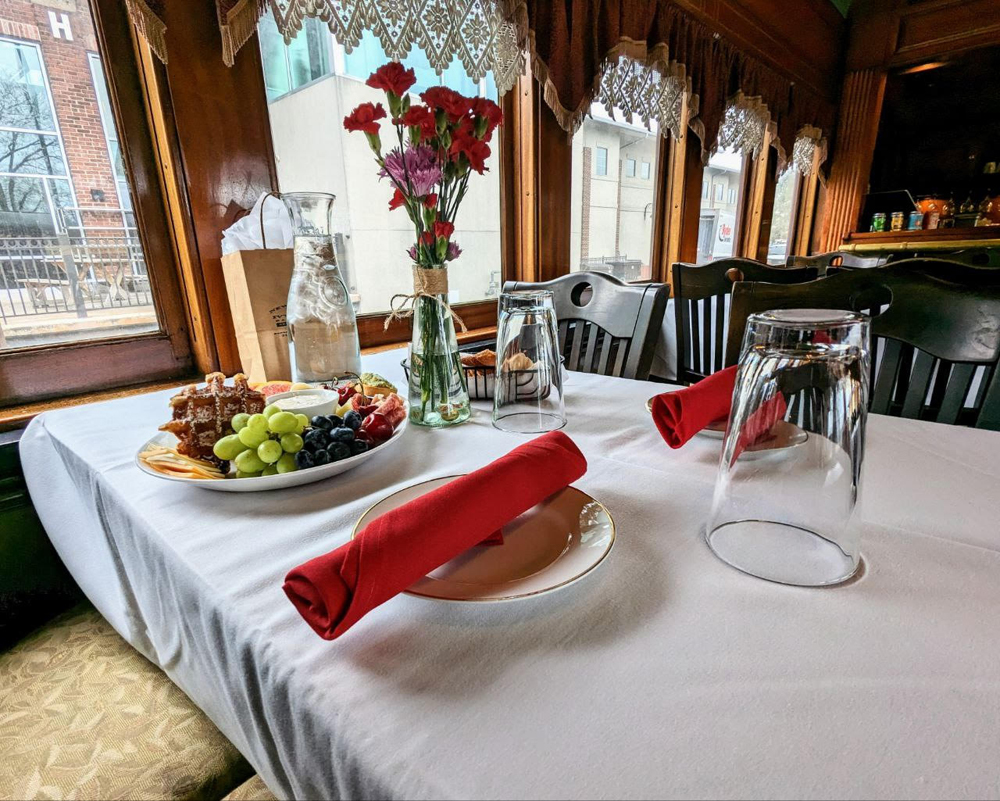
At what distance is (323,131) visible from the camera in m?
1.49

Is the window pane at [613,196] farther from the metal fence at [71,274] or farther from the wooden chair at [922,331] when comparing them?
the metal fence at [71,274]

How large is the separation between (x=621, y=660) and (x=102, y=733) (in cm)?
61

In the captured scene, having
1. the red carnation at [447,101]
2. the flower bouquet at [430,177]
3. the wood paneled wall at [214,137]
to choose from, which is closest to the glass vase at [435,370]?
the flower bouquet at [430,177]

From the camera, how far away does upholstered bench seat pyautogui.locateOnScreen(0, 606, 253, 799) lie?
499 millimetres

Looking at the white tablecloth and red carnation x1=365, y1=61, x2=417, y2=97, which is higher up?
red carnation x1=365, y1=61, x2=417, y2=97

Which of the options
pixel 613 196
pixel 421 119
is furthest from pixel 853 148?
pixel 421 119

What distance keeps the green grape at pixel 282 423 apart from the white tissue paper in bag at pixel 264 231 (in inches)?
25.6

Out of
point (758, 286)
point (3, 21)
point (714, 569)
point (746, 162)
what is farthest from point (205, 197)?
point (746, 162)

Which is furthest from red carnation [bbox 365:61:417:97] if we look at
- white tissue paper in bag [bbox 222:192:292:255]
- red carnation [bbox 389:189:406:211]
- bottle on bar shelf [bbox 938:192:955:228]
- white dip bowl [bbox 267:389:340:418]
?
bottle on bar shelf [bbox 938:192:955:228]

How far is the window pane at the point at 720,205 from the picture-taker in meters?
3.00

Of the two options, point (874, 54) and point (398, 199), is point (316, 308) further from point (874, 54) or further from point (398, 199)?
point (874, 54)

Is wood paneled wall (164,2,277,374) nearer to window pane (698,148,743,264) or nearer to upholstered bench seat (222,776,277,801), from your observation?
upholstered bench seat (222,776,277,801)

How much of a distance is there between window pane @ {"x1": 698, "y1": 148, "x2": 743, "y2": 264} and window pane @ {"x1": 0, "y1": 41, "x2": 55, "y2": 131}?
278 cm

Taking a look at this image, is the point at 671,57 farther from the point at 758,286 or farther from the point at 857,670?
the point at 857,670
